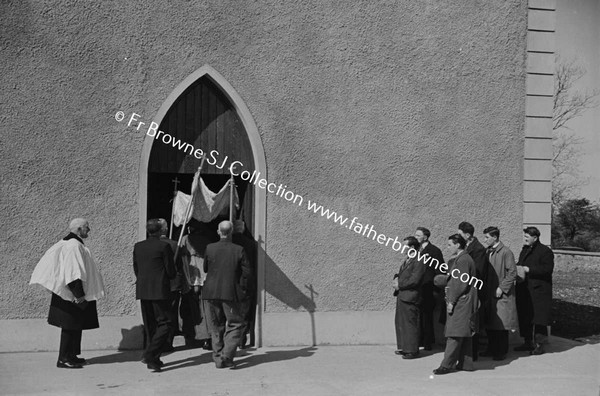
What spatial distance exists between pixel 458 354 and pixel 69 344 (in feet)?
14.6

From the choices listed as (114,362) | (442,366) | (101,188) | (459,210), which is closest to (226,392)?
(114,362)

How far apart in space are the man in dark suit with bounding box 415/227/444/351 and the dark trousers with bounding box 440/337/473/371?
34.8 inches

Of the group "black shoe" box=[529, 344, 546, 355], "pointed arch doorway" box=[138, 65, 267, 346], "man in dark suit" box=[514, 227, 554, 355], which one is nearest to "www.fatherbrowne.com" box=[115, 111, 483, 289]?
"pointed arch doorway" box=[138, 65, 267, 346]

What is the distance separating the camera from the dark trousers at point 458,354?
26.6 feet

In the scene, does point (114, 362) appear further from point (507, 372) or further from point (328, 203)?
point (507, 372)

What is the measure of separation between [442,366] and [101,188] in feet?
15.3

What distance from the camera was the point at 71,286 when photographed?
775 cm

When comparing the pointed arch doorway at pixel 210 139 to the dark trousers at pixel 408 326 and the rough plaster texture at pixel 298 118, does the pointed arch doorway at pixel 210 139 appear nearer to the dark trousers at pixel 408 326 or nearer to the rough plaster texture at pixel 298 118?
the rough plaster texture at pixel 298 118

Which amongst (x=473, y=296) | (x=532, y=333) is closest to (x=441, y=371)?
(x=473, y=296)

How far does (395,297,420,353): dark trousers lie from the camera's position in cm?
873

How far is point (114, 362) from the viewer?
27.3 feet

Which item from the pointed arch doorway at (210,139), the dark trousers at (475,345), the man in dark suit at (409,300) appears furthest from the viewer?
the pointed arch doorway at (210,139)

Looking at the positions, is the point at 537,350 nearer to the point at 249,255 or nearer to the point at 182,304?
the point at 249,255

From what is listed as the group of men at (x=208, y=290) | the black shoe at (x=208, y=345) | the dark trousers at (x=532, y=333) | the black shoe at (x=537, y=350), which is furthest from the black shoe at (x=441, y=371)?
the black shoe at (x=208, y=345)
